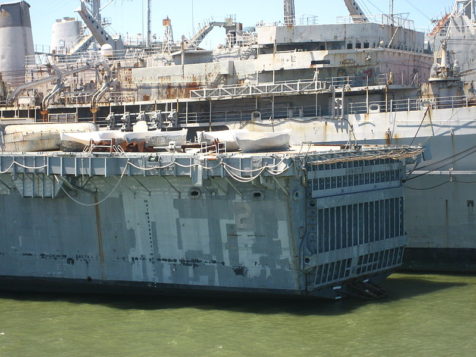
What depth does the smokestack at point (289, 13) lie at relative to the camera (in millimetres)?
39778

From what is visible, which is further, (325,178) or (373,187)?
(373,187)

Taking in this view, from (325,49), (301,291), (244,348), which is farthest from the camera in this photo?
(325,49)

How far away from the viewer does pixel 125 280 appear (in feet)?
93.1

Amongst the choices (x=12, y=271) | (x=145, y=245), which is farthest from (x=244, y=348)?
(x=12, y=271)

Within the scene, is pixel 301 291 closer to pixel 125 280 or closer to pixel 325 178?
pixel 325 178

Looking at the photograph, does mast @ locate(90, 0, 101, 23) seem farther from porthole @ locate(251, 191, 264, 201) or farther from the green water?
porthole @ locate(251, 191, 264, 201)

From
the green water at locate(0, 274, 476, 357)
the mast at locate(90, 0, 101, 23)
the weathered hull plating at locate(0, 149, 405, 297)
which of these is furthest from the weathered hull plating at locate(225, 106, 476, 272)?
the mast at locate(90, 0, 101, 23)

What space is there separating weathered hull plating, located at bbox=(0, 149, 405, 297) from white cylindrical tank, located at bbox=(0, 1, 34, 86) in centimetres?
2156

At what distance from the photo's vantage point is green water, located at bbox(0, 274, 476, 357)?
2306cm

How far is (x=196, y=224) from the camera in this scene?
2712 centimetres

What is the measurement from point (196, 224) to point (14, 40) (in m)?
26.3

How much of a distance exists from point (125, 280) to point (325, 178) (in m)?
7.16

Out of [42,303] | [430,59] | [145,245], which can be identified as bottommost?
[42,303]

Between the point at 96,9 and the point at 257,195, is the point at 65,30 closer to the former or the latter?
the point at 96,9
